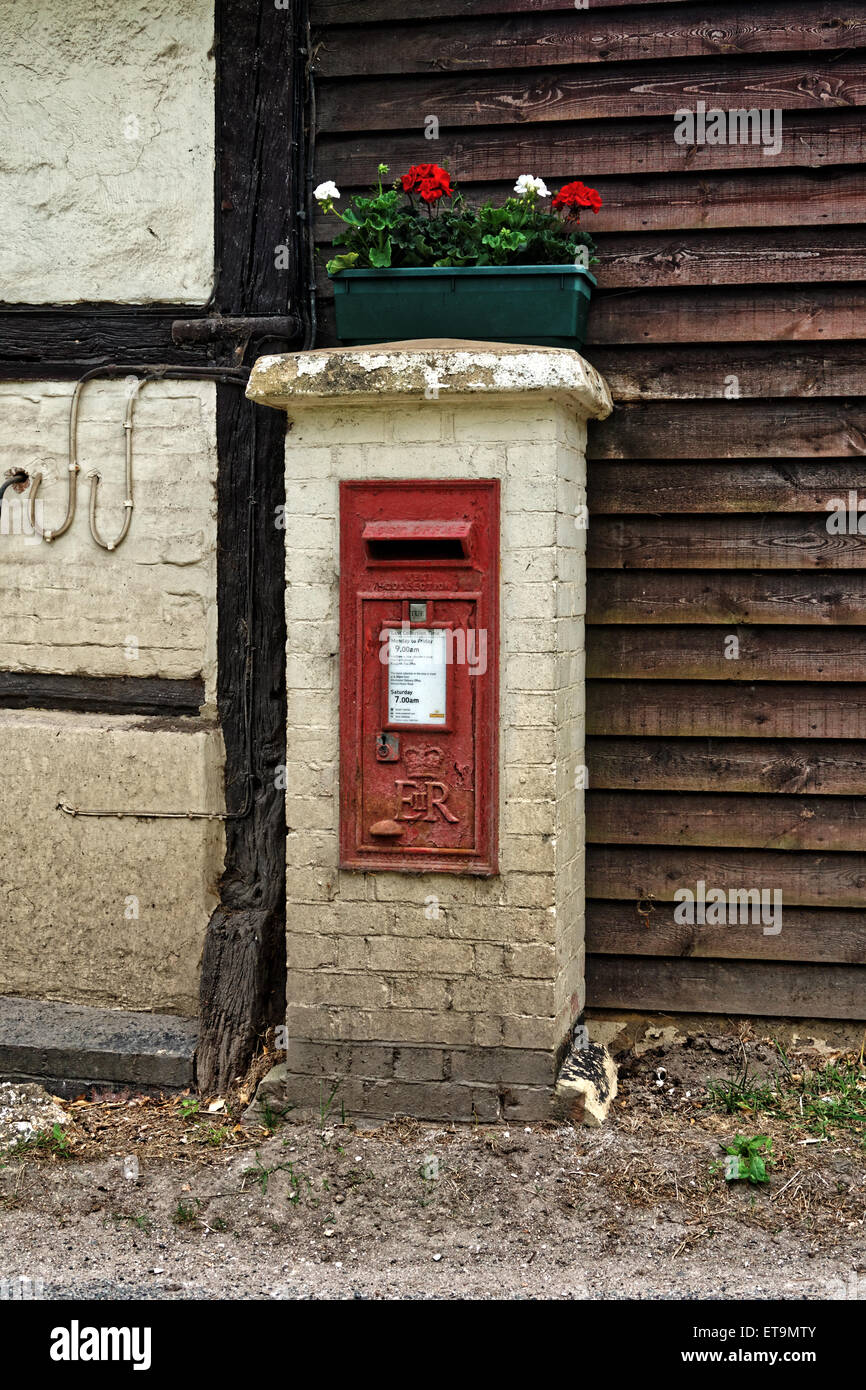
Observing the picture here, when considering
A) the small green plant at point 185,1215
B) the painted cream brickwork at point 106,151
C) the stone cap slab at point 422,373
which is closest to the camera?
the small green plant at point 185,1215

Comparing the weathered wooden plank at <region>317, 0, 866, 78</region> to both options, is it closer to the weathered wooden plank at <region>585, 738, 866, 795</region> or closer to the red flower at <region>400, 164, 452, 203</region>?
the red flower at <region>400, 164, 452, 203</region>

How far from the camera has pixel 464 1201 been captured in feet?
13.1

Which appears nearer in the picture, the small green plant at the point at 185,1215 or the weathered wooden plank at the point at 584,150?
the small green plant at the point at 185,1215

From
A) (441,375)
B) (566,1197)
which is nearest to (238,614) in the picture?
(441,375)

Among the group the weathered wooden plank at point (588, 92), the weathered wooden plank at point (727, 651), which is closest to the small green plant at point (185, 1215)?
the weathered wooden plank at point (727, 651)

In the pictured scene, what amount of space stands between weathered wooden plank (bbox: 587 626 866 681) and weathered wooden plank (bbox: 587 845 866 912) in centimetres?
64

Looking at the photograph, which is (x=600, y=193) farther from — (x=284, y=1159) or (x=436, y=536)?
(x=284, y=1159)

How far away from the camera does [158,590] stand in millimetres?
5074

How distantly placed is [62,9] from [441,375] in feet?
7.46

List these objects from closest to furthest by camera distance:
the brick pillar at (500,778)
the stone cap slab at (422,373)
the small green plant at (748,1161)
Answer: the small green plant at (748,1161)
the stone cap slab at (422,373)
the brick pillar at (500,778)

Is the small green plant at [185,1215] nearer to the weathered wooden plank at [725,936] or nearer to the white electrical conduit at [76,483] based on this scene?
the weathered wooden plank at [725,936]

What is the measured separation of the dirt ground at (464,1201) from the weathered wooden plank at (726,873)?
23.2 inches

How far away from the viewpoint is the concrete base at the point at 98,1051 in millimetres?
4793

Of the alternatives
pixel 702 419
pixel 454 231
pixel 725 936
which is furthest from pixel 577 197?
pixel 725 936
